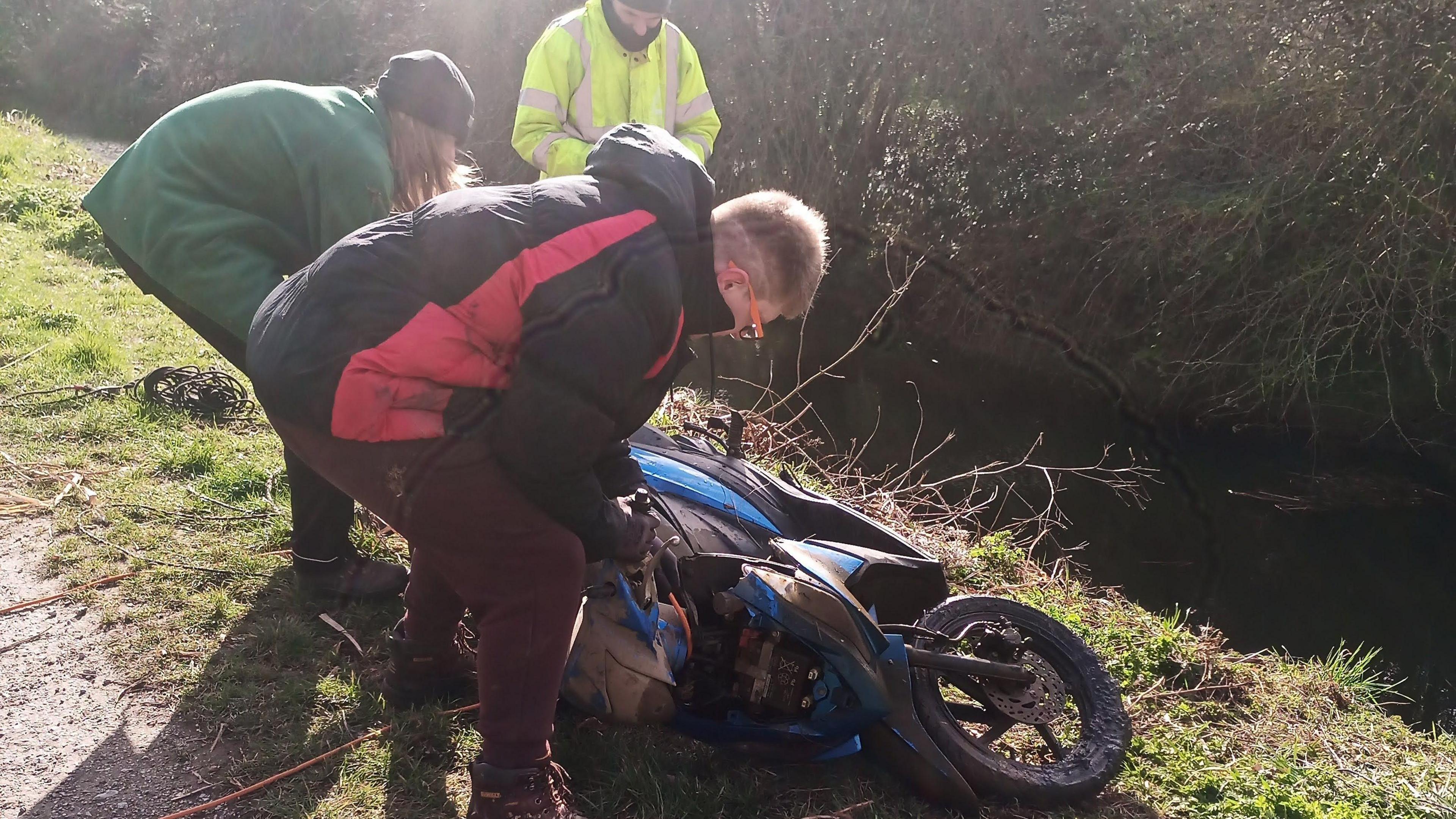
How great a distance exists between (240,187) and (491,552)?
1.62 metres

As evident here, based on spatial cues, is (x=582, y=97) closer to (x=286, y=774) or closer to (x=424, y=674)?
(x=424, y=674)

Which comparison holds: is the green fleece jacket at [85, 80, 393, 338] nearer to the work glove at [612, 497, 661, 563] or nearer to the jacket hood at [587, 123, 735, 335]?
the jacket hood at [587, 123, 735, 335]

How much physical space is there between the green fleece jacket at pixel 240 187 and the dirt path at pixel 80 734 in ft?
3.57

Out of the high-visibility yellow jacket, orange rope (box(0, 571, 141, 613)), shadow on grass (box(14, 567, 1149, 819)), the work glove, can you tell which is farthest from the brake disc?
orange rope (box(0, 571, 141, 613))

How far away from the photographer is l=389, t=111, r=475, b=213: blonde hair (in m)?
2.85

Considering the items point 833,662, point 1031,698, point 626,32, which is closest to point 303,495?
point 833,662

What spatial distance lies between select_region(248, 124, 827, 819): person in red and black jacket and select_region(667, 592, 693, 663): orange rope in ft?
1.21

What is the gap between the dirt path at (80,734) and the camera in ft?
7.57

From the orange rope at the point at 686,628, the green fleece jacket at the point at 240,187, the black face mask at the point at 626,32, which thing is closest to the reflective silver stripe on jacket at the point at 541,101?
the black face mask at the point at 626,32

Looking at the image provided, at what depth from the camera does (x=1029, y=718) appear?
2576 mm

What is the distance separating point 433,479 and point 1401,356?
7844mm

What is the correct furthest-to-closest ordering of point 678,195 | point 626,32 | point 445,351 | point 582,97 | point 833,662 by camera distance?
point 582,97 → point 626,32 → point 833,662 → point 678,195 → point 445,351

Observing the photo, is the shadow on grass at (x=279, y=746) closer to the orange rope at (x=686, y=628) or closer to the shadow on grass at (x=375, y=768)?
the shadow on grass at (x=375, y=768)

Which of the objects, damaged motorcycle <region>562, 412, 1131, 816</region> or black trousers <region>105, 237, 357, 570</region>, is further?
black trousers <region>105, 237, 357, 570</region>
